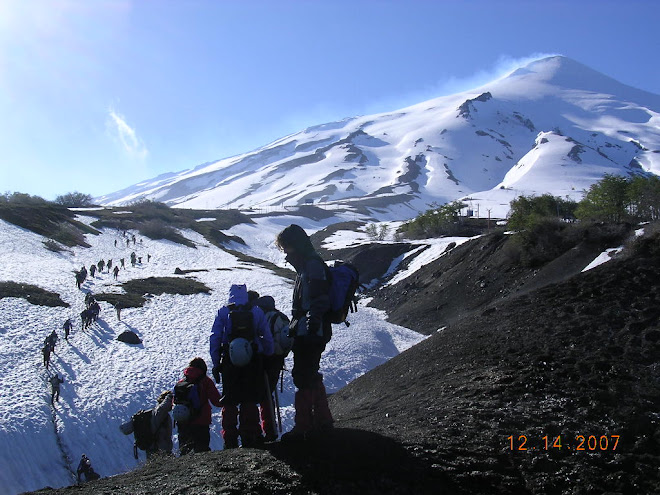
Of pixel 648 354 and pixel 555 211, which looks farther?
pixel 555 211

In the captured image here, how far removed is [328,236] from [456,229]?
106 ft

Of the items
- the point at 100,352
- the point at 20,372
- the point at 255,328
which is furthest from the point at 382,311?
the point at 255,328

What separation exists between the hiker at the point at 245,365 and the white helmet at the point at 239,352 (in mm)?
123

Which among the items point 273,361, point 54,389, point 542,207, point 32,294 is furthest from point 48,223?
point 273,361

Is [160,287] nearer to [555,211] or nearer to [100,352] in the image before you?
[100,352]

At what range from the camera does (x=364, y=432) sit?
271 inches

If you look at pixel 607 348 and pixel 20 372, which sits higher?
pixel 20 372

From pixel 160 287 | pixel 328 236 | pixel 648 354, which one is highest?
pixel 328 236

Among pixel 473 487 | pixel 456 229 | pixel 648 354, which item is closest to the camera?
pixel 473 487

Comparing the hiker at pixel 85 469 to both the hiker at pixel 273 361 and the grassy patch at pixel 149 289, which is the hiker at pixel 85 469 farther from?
the grassy patch at pixel 149 289

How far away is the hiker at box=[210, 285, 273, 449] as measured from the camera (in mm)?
7316

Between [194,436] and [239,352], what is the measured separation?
2.42 m

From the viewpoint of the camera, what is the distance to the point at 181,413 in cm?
820

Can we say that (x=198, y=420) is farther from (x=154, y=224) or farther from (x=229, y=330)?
(x=154, y=224)
